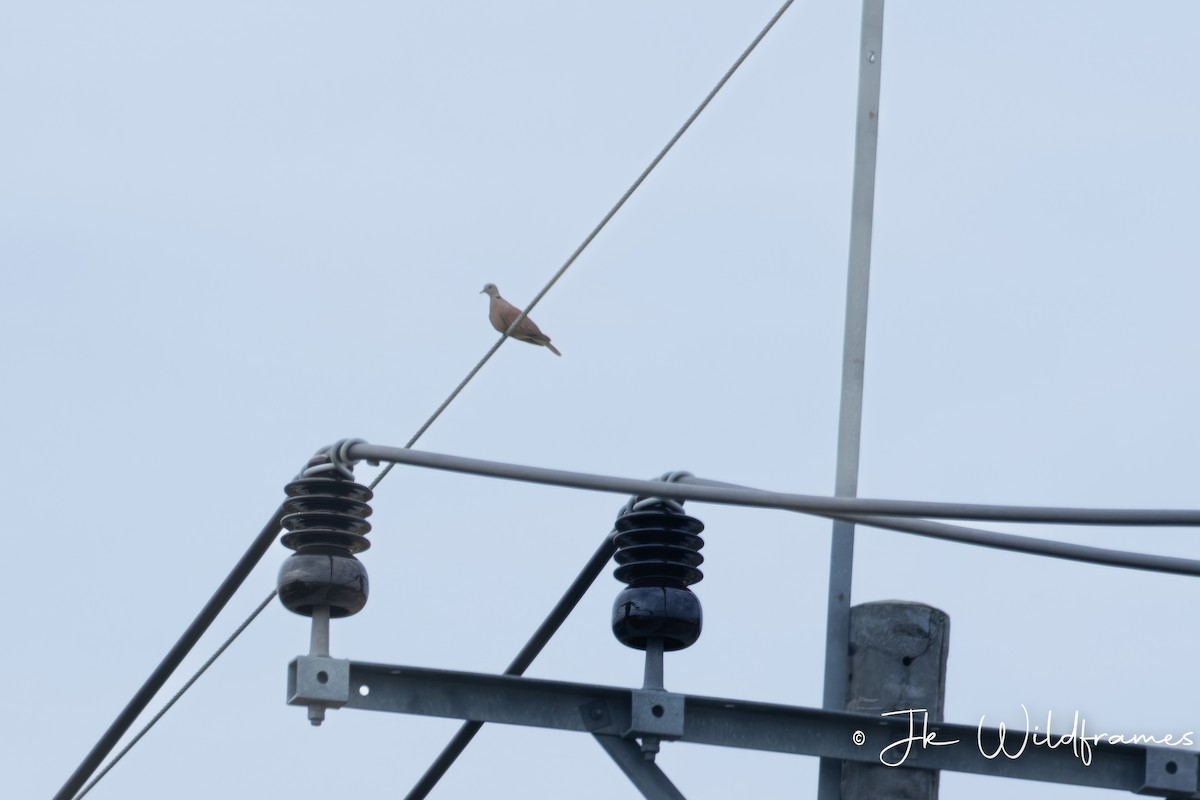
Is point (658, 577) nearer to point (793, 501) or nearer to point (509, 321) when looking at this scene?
point (793, 501)

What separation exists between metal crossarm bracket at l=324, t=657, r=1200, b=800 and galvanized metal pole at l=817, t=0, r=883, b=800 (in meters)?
0.15

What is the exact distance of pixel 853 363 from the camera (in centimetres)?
475

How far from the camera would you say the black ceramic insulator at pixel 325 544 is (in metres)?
4.11

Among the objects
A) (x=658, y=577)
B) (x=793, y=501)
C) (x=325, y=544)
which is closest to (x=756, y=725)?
(x=658, y=577)

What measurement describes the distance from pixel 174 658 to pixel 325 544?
0.99 meters

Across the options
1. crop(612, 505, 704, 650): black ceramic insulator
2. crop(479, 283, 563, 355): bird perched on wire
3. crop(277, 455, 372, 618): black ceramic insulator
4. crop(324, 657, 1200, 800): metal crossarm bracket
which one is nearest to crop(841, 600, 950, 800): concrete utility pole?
crop(324, 657, 1200, 800): metal crossarm bracket

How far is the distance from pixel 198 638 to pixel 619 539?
1183 millimetres

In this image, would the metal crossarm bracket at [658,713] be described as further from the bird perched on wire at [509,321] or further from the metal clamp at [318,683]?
the bird perched on wire at [509,321]

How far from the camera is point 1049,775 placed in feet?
14.8

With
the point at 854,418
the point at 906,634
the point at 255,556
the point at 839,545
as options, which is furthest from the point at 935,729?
the point at 255,556

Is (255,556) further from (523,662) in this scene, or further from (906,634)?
(906,634)

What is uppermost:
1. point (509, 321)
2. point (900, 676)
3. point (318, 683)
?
point (509, 321)

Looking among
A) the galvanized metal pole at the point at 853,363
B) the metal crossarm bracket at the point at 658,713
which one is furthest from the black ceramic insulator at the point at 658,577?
the galvanized metal pole at the point at 853,363

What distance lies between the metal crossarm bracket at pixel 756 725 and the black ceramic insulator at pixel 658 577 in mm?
189
